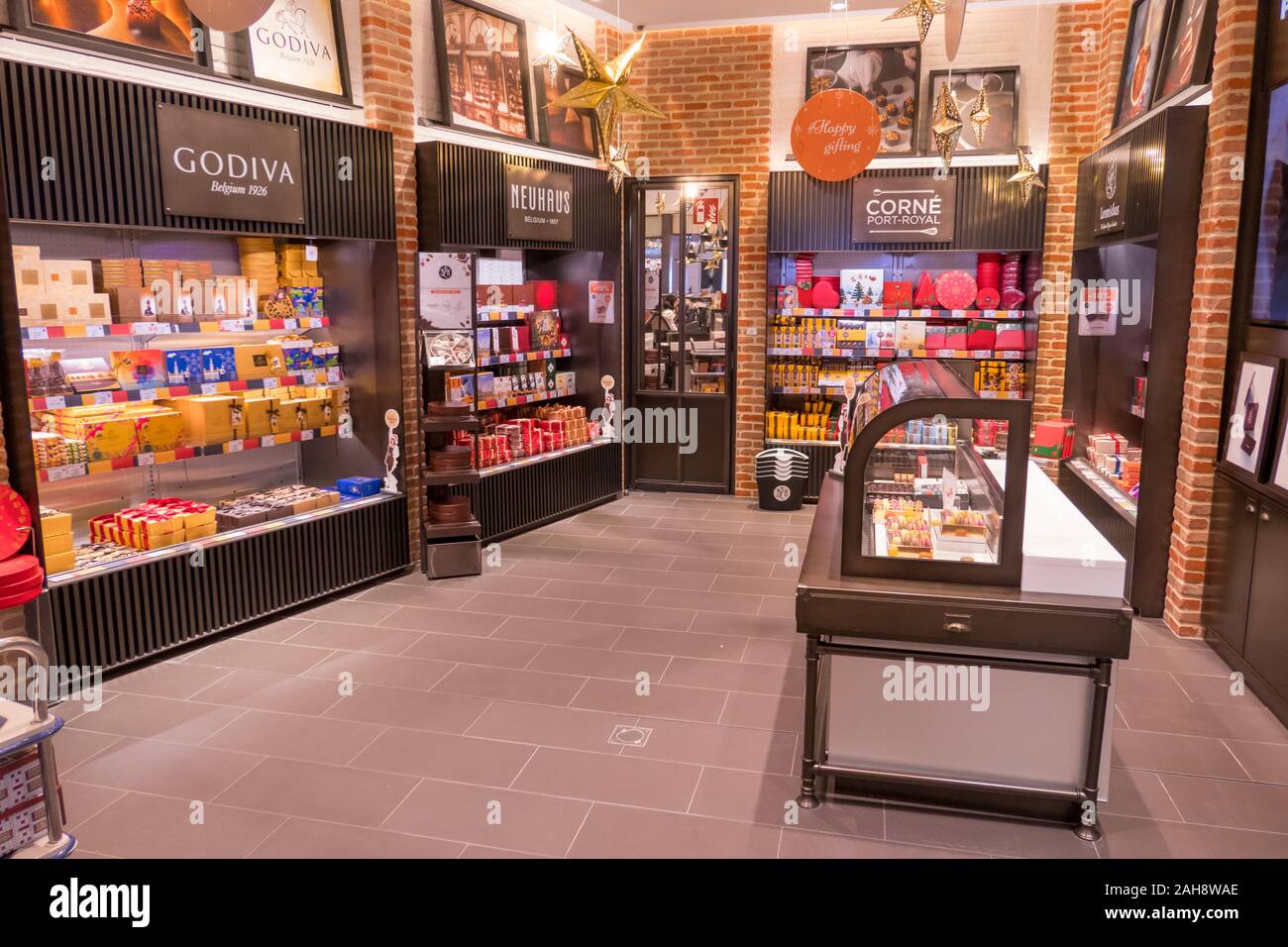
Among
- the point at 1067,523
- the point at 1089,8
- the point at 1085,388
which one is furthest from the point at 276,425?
the point at 1089,8

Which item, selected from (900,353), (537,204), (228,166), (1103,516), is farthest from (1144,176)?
(228,166)

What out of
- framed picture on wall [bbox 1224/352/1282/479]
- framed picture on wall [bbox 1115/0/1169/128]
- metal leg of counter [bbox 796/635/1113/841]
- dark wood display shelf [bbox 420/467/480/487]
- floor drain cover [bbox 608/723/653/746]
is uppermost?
framed picture on wall [bbox 1115/0/1169/128]

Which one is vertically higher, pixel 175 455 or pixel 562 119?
pixel 562 119

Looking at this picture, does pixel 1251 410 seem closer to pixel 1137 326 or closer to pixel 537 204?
pixel 1137 326

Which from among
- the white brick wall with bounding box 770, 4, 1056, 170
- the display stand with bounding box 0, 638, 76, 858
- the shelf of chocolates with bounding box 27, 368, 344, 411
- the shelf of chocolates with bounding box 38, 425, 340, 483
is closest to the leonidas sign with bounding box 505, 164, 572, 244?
the shelf of chocolates with bounding box 27, 368, 344, 411

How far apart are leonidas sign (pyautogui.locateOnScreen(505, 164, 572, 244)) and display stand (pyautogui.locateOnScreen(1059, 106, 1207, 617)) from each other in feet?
13.2

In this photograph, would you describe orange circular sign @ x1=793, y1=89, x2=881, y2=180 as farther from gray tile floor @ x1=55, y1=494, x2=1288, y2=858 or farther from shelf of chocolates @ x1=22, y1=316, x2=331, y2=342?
shelf of chocolates @ x1=22, y1=316, x2=331, y2=342

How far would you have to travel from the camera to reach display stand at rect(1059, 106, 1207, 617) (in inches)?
221

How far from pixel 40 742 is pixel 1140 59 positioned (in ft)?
25.2

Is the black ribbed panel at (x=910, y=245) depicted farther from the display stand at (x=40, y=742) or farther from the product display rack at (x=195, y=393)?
the display stand at (x=40, y=742)

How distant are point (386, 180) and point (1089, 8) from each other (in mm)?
5952

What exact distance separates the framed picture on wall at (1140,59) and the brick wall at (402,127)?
504cm

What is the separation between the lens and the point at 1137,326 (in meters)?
6.78
